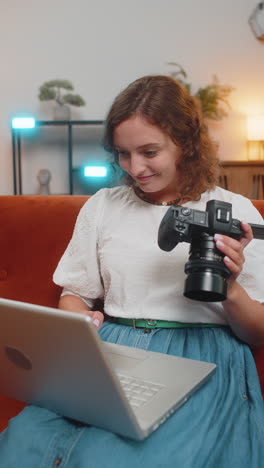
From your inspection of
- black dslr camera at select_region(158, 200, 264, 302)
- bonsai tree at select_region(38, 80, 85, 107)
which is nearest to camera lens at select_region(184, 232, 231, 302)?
black dslr camera at select_region(158, 200, 264, 302)

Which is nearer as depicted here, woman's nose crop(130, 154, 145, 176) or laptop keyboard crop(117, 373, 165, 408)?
laptop keyboard crop(117, 373, 165, 408)

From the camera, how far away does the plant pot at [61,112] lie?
4.03m

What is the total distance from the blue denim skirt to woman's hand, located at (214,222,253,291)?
0.20m

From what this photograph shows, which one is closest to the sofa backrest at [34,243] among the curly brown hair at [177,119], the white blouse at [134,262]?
the white blouse at [134,262]

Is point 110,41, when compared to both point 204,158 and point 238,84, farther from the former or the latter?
point 204,158

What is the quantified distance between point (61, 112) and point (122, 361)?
3461 mm

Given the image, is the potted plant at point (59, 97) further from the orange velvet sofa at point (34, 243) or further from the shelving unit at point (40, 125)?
the orange velvet sofa at point (34, 243)

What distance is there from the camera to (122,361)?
2.76ft

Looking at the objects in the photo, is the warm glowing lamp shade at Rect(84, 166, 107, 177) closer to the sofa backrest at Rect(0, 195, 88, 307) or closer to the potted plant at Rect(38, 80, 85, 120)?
the potted plant at Rect(38, 80, 85, 120)

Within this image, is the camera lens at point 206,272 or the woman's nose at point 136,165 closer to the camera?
the camera lens at point 206,272

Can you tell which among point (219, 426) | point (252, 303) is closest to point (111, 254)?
point (252, 303)

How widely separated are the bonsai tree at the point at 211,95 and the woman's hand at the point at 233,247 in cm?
327

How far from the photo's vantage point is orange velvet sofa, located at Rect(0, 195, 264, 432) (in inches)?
49.4

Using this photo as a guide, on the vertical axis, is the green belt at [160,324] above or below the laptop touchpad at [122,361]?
above
